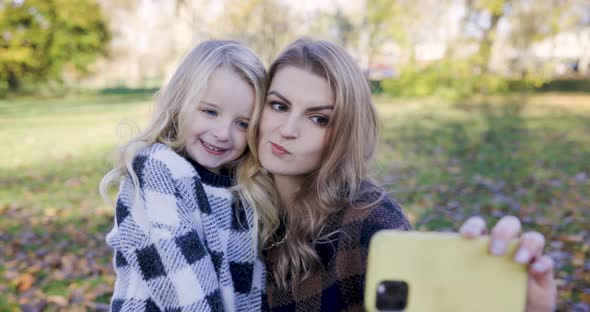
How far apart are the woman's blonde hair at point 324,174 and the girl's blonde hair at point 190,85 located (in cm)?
17

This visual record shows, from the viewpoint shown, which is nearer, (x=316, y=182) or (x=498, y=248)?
(x=498, y=248)

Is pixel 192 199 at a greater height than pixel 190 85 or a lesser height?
lesser

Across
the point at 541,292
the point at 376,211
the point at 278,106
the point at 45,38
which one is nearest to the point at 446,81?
the point at 278,106

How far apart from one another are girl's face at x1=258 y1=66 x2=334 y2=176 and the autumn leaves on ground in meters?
0.62

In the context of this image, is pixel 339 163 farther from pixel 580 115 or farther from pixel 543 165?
pixel 580 115

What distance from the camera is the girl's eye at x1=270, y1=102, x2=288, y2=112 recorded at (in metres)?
1.86

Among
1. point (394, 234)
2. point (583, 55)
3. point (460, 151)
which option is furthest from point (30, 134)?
point (583, 55)

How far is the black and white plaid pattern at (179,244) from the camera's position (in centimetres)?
154

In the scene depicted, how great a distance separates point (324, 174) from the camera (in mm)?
1820

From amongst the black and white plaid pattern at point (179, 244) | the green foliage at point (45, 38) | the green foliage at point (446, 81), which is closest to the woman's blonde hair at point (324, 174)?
the black and white plaid pattern at point (179, 244)

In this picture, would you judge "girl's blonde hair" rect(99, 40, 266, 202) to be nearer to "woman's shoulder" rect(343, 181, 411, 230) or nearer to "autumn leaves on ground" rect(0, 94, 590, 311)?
"autumn leaves on ground" rect(0, 94, 590, 311)

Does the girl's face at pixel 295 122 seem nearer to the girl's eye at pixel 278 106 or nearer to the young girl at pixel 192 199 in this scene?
the girl's eye at pixel 278 106

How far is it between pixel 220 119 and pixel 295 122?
1.49ft

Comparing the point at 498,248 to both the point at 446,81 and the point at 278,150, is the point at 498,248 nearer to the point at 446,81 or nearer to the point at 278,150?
the point at 278,150
